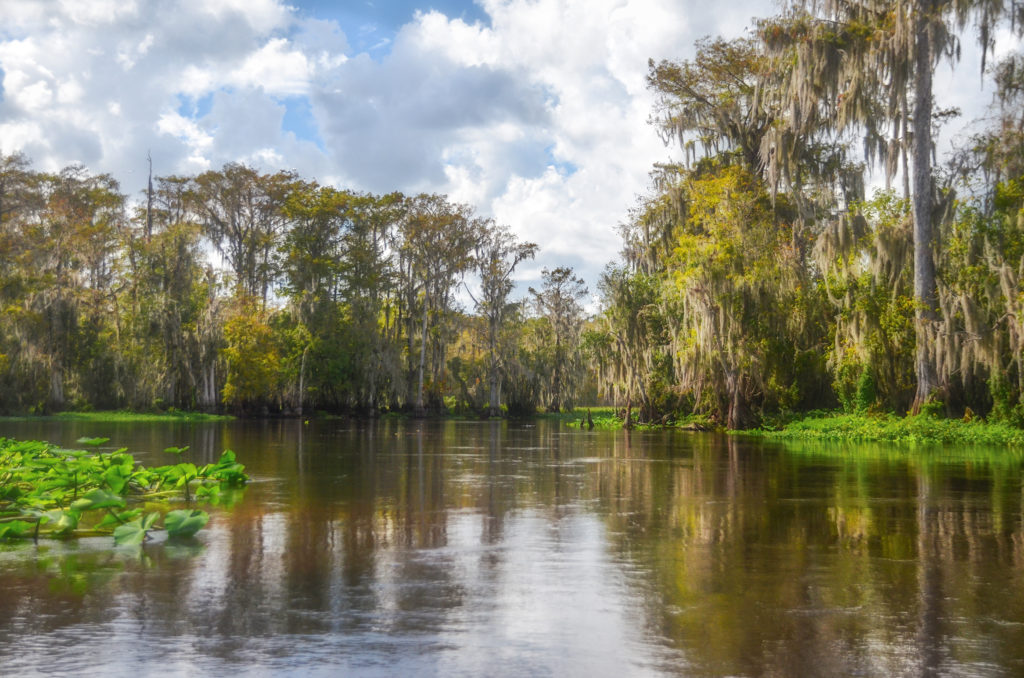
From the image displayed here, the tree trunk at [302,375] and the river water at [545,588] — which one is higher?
the tree trunk at [302,375]

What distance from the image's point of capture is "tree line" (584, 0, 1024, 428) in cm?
2286

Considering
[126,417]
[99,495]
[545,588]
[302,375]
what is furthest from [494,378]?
[545,588]

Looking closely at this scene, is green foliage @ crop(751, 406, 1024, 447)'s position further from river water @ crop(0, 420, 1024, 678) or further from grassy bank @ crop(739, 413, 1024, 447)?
river water @ crop(0, 420, 1024, 678)

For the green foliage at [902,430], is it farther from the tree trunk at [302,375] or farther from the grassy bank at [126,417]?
the grassy bank at [126,417]

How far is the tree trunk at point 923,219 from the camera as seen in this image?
2336 centimetres

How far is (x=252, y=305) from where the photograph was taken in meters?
48.0

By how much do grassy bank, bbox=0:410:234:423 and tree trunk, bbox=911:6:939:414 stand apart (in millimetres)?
32704

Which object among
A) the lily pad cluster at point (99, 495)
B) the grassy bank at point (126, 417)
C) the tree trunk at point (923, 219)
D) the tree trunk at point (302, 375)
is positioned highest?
the tree trunk at point (923, 219)

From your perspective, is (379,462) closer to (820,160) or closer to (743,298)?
(743,298)

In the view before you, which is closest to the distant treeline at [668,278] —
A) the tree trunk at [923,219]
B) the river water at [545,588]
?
the tree trunk at [923,219]

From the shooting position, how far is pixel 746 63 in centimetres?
3306

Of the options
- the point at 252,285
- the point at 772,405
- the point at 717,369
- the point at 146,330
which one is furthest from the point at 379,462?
the point at 252,285

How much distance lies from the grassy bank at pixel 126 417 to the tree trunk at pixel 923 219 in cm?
3270

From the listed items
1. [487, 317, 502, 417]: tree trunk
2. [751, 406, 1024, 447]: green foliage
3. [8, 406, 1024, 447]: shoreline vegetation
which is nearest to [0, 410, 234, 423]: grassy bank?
[487, 317, 502, 417]: tree trunk
